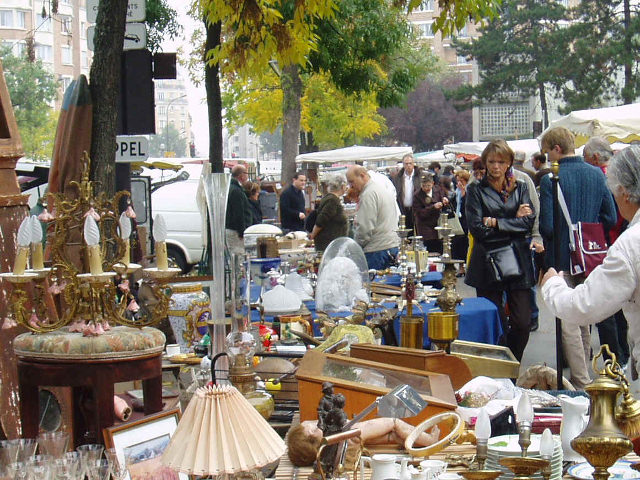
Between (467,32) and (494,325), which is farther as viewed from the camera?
(467,32)

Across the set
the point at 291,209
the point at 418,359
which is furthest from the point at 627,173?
the point at 291,209

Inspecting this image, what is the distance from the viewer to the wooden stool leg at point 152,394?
3.81 m

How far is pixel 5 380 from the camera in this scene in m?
4.61

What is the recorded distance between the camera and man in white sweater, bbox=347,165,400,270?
9.98 m

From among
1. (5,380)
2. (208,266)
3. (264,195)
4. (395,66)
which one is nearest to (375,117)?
(264,195)

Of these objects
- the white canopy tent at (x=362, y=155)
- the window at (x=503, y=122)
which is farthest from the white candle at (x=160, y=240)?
the window at (x=503, y=122)

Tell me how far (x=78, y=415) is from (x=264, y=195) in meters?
21.6

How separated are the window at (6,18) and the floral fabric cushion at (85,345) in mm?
83557

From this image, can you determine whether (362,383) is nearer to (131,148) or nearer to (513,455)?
(513,455)

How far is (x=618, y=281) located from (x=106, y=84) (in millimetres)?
3113

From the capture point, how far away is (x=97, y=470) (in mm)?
2979

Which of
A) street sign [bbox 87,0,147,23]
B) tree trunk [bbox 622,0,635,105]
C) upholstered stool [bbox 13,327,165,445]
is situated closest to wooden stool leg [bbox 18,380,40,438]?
upholstered stool [bbox 13,327,165,445]

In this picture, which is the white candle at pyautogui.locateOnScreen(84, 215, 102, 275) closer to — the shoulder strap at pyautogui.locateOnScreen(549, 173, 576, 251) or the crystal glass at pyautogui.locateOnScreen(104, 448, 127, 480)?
the crystal glass at pyautogui.locateOnScreen(104, 448, 127, 480)

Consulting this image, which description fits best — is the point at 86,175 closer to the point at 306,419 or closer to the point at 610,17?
the point at 306,419
